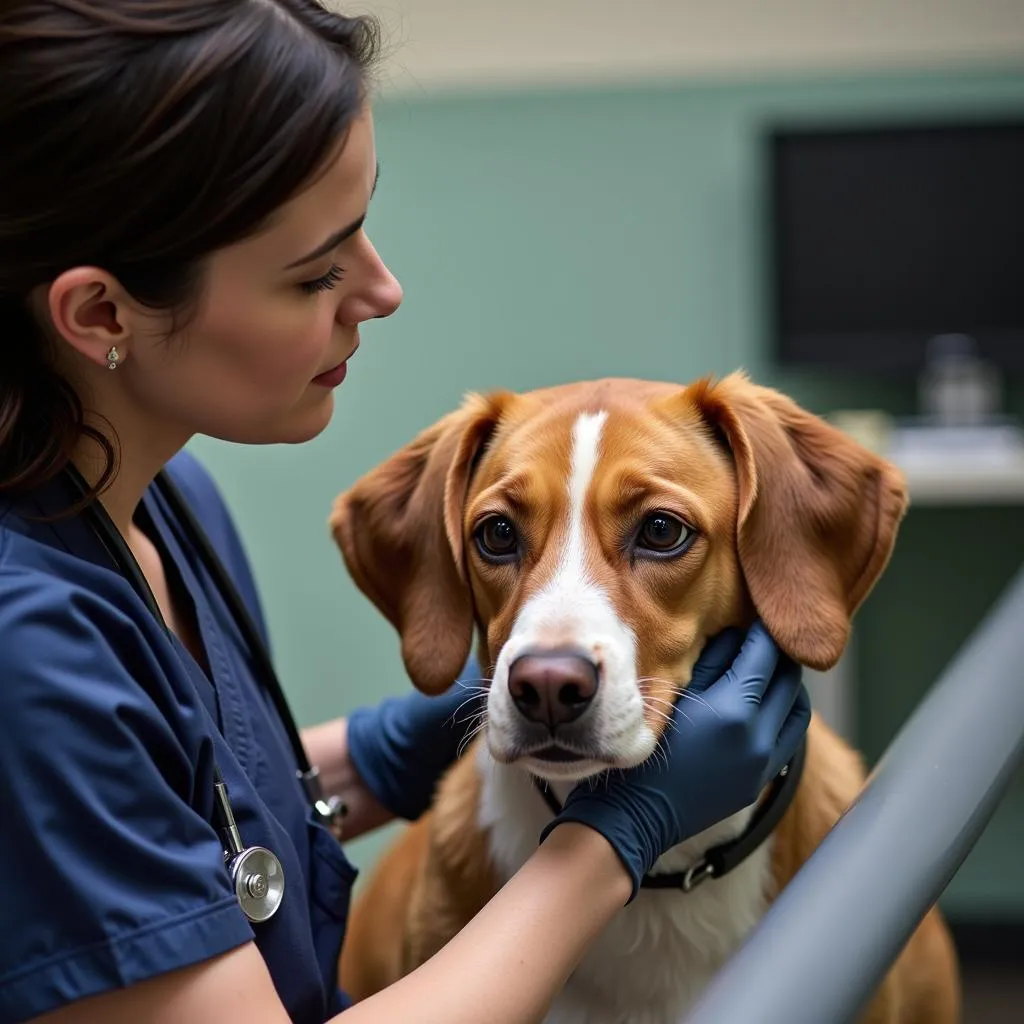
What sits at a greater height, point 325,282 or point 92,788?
point 325,282

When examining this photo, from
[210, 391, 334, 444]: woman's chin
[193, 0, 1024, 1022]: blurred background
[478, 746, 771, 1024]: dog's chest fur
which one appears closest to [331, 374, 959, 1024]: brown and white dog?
[478, 746, 771, 1024]: dog's chest fur

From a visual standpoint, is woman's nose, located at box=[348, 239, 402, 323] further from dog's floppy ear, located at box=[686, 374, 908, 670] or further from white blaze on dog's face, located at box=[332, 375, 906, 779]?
dog's floppy ear, located at box=[686, 374, 908, 670]

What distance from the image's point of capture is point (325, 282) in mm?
957

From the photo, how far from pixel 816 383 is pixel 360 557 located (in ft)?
6.46

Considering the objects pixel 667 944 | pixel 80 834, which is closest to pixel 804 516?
pixel 667 944

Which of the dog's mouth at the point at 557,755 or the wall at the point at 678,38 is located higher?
the wall at the point at 678,38

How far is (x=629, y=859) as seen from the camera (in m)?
0.97

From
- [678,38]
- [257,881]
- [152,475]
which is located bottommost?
[257,881]

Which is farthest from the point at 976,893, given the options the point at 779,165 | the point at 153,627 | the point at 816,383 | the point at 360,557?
the point at 153,627

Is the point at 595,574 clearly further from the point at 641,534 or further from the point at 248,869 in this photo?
the point at 248,869

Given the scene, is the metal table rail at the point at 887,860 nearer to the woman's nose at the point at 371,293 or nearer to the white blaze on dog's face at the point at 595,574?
the white blaze on dog's face at the point at 595,574

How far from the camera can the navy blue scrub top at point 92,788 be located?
0.76m

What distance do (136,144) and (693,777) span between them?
2.04 feet

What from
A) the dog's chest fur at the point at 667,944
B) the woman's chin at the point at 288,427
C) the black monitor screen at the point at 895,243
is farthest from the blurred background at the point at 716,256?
the woman's chin at the point at 288,427
